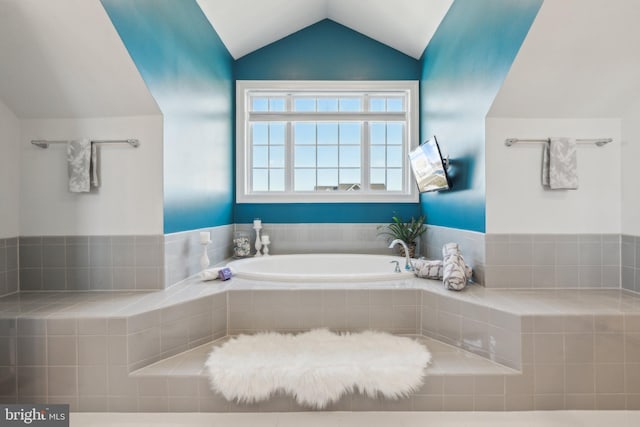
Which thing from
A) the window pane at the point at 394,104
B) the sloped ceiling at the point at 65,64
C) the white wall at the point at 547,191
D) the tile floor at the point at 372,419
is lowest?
the tile floor at the point at 372,419

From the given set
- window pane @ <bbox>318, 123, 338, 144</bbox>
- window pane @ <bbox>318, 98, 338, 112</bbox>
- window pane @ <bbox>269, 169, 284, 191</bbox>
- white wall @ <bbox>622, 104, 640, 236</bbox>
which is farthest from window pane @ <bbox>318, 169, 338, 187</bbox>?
white wall @ <bbox>622, 104, 640, 236</bbox>

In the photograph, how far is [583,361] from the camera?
163 cm

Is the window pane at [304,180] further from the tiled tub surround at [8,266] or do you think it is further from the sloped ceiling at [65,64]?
the tiled tub surround at [8,266]

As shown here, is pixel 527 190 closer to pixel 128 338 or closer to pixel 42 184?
pixel 128 338

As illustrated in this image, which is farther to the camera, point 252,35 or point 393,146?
point 393,146

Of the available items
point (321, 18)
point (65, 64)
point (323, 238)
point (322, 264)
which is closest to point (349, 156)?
point (323, 238)

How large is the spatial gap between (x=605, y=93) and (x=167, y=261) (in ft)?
10.2

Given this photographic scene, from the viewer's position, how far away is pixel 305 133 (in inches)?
145

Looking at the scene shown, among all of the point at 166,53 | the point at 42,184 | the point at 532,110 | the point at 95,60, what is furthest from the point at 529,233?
the point at 42,184

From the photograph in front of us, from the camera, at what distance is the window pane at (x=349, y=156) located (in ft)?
12.1

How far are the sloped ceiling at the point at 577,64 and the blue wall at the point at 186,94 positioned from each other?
2222 millimetres

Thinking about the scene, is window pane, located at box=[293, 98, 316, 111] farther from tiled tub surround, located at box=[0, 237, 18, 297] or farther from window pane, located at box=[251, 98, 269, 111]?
tiled tub surround, located at box=[0, 237, 18, 297]

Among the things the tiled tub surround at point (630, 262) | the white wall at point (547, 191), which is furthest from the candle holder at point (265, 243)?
the tiled tub surround at point (630, 262)

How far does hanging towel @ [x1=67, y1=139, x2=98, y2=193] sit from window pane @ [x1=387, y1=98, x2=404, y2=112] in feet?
9.45
